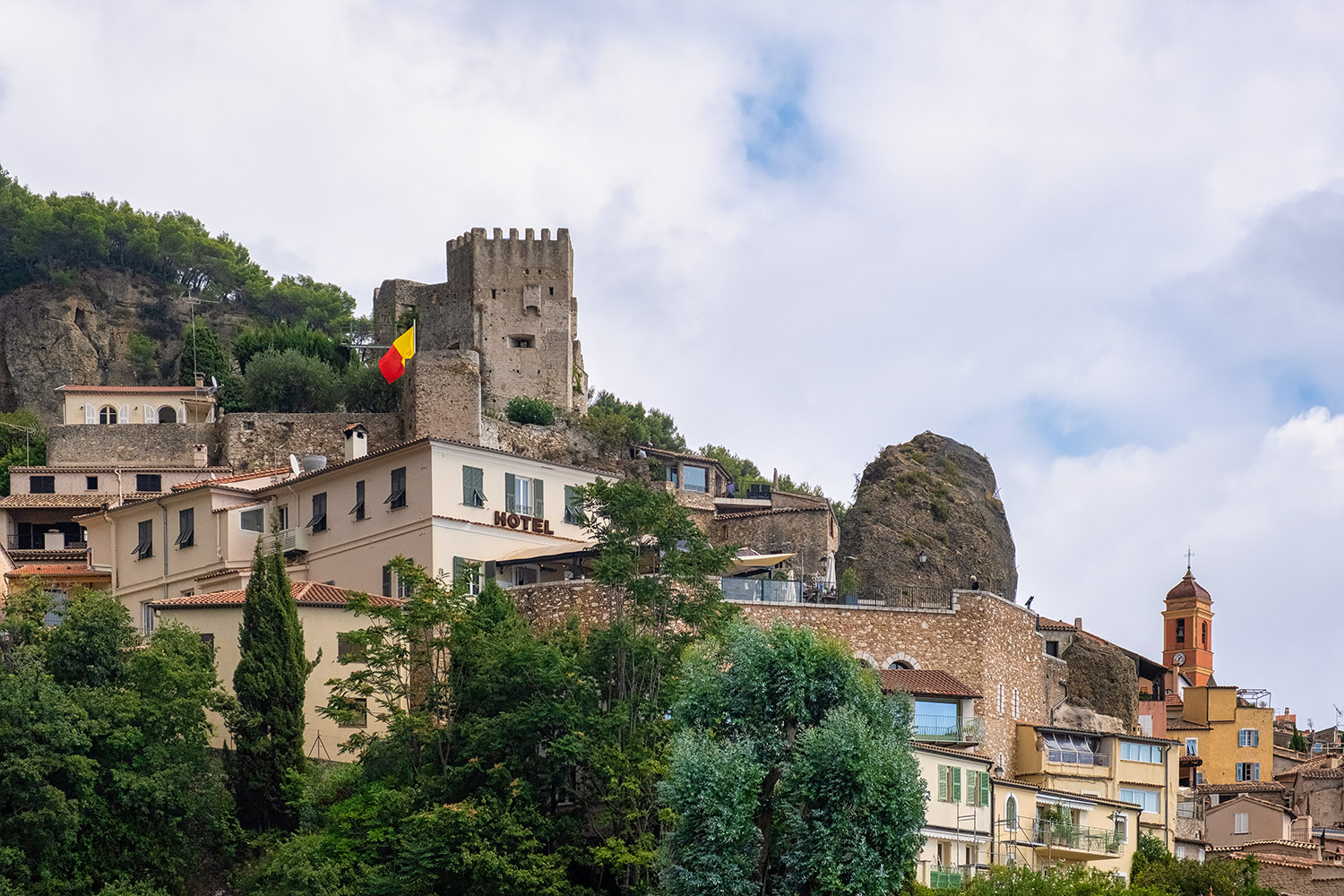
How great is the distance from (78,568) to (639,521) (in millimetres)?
21963

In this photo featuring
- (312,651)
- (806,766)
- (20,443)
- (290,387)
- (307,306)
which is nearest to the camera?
(806,766)

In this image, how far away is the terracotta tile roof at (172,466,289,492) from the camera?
202 ft

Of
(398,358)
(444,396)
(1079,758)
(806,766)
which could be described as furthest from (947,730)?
(398,358)

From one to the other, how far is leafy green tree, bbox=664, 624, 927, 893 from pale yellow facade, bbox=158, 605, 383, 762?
11.6m

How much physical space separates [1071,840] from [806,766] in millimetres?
14376

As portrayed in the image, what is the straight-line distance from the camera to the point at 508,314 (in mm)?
84062

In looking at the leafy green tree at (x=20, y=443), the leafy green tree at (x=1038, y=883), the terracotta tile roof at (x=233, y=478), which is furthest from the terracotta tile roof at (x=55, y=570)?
the leafy green tree at (x=1038, y=883)

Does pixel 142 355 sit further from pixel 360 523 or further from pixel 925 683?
pixel 925 683

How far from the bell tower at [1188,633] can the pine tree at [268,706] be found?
141ft

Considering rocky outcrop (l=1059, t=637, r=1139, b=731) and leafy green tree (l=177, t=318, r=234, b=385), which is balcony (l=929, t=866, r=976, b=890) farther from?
leafy green tree (l=177, t=318, r=234, b=385)

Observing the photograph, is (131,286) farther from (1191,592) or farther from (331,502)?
(1191,592)

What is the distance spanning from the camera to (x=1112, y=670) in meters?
62.7

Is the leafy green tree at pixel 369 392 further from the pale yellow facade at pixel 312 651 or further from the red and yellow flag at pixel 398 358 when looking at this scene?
the pale yellow facade at pixel 312 651

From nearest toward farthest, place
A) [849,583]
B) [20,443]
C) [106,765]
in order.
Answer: [106,765] < [849,583] < [20,443]
